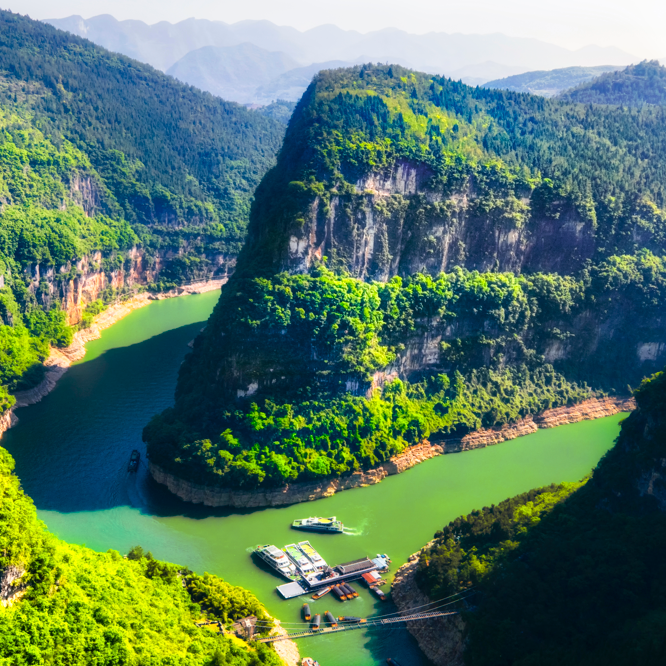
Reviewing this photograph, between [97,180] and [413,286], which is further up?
[97,180]

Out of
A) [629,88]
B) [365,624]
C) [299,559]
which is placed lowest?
[365,624]

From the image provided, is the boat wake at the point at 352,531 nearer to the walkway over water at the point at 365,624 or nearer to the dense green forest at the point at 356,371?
the dense green forest at the point at 356,371

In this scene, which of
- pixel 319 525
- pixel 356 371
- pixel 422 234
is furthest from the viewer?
pixel 422 234

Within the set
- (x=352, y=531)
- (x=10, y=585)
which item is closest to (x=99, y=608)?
(x=10, y=585)

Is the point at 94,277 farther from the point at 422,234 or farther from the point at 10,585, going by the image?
the point at 10,585

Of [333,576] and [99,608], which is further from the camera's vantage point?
[333,576]

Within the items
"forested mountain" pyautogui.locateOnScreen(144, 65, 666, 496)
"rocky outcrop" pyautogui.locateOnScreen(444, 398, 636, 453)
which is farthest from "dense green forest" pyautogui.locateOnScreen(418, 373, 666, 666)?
"rocky outcrop" pyautogui.locateOnScreen(444, 398, 636, 453)

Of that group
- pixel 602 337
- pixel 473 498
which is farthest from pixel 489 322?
pixel 473 498
